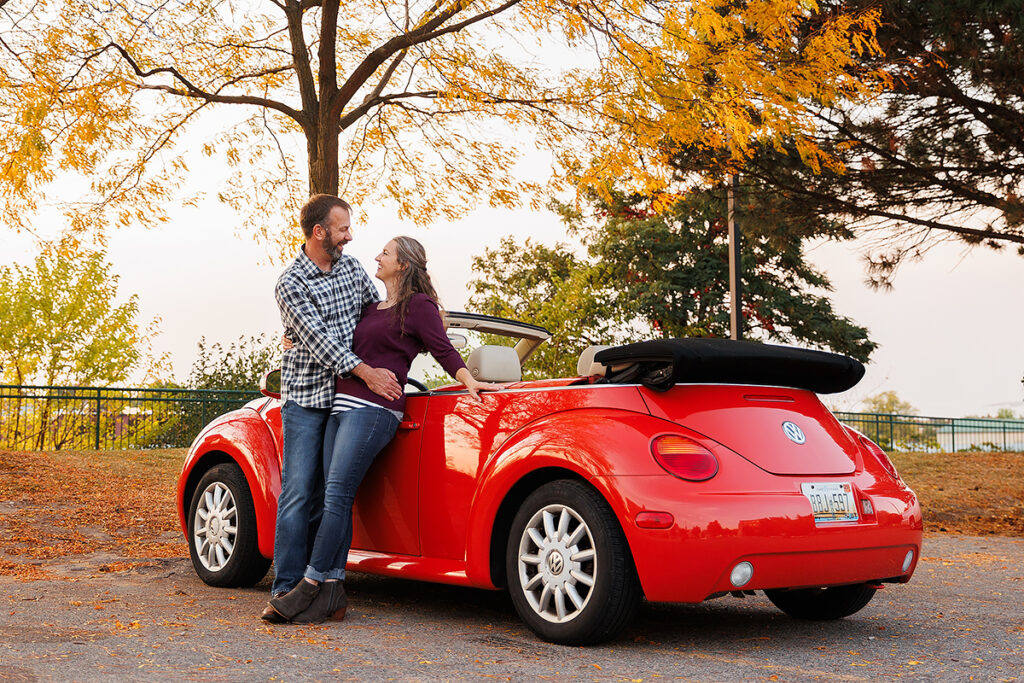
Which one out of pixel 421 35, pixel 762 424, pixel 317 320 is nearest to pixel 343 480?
pixel 317 320

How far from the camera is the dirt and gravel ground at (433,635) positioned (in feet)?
13.2

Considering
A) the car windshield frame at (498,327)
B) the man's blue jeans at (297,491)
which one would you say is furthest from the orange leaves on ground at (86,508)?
the car windshield frame at (498,327)

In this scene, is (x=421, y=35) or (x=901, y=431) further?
(x=901, y=431)

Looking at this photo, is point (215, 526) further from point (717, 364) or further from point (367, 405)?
point (717, 364)

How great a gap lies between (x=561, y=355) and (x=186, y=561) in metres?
21.0

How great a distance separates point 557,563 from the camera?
4.50 metres

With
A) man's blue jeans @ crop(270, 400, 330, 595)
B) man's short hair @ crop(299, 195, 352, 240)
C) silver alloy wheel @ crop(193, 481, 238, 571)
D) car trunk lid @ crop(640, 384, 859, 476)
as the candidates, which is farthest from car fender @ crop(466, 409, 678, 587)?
silver alloy wheel @ crop(193, 481, 238, 571)

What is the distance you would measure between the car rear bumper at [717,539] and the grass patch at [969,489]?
27.2ft

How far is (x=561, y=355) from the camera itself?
28.1 m

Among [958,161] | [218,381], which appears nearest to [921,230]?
[958,161]

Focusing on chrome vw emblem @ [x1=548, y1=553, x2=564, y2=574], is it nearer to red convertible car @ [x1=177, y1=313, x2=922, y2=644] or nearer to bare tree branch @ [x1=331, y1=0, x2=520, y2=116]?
red convertible car @ [x1=177, y1=313, x2=922, y2=644]

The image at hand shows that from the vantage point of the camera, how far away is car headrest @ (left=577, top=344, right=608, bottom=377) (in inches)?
194

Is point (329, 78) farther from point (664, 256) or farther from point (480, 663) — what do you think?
point (664, 256)

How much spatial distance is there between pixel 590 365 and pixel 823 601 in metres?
1.78
